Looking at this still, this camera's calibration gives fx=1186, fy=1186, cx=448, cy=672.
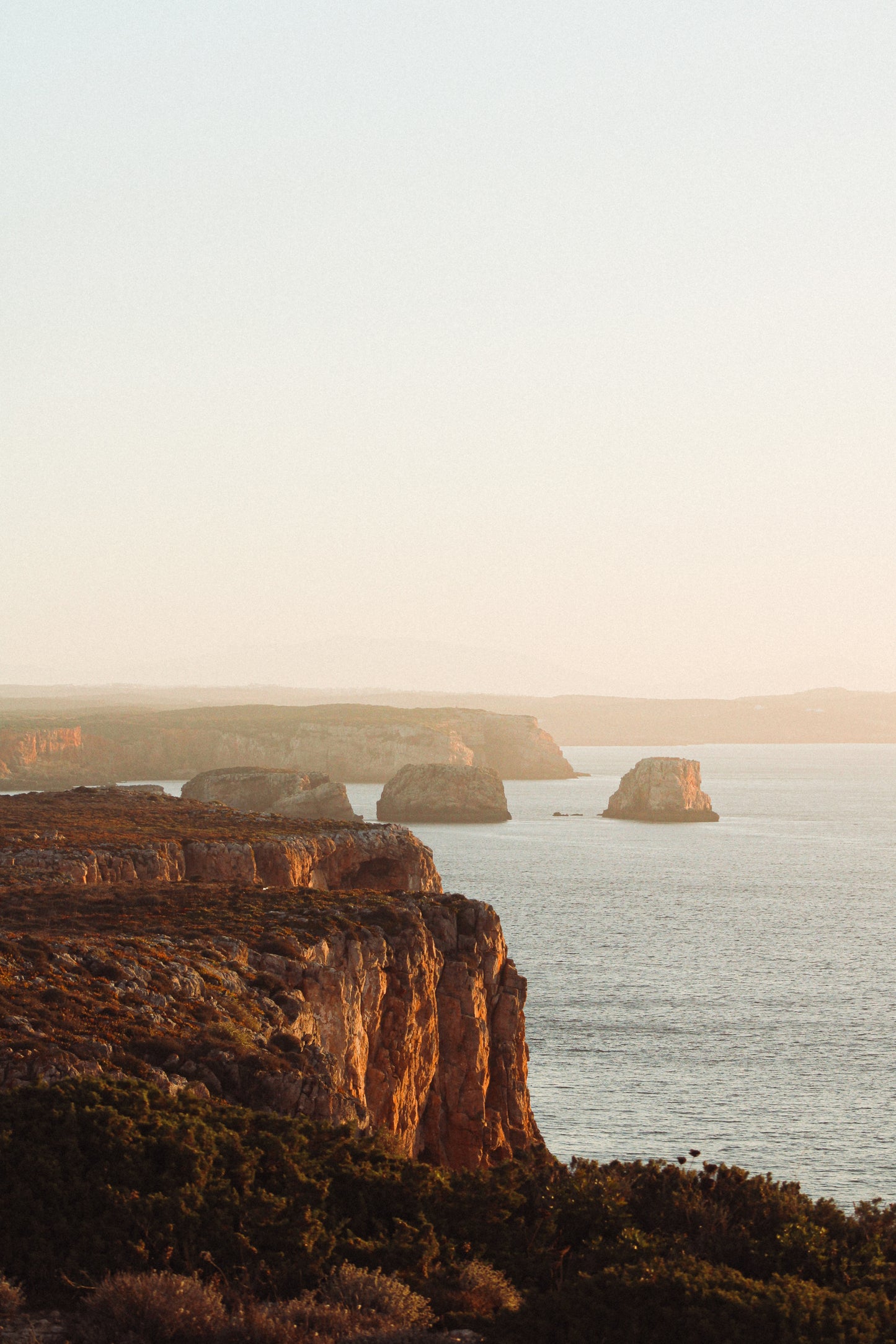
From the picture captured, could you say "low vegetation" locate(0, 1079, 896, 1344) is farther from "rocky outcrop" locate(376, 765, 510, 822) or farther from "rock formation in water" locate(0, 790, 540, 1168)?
"rocky outcrop" locate(376, 765, 510, 822)

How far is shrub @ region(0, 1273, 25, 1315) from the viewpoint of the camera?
474 inches

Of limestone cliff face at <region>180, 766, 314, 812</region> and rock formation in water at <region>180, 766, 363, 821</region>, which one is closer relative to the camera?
rock formation in water at <region>180, 766, 363, 821</region>

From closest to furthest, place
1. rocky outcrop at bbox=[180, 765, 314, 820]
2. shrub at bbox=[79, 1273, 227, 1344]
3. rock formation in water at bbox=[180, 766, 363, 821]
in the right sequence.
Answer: shrub at bbox=[79, 1273, 227, 1344], rock formation in water at bbox=[180, 766, 363, 821], rocky outcrop at bbox=[180, 765, 314, 820]

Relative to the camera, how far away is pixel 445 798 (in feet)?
541

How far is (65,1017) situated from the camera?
68.7 ft

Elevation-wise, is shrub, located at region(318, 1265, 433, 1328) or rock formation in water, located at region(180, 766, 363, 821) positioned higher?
shrub, located at region(318, 1265, 433, 1328)

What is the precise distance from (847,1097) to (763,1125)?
16.4 ft

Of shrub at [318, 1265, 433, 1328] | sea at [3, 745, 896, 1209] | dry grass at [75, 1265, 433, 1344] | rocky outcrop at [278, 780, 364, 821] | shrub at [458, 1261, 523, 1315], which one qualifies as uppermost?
dry grass at [75, 1265, 433, 1344]

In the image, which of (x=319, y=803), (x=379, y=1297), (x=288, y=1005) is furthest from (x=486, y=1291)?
(x=319, y=803)

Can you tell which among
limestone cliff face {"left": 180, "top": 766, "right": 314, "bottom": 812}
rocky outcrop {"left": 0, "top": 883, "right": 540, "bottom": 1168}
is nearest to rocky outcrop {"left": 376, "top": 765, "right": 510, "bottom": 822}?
limestone cliff face {"left": 180, "top": 766, "right": 314, "bottom": 812}

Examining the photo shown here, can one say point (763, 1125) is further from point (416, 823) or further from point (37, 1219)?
point (416, 823)

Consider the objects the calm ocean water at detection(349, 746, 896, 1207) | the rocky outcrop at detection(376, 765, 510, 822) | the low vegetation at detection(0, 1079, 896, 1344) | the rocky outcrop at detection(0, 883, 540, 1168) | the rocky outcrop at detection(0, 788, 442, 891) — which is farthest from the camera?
the rocky outcrop at detection(376, 765, 510, 822)

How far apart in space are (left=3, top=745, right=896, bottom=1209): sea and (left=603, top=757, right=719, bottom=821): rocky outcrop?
30482 mm

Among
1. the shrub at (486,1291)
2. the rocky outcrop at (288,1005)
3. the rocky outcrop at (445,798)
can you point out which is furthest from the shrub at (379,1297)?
the rocky outcrop at (445,798)
